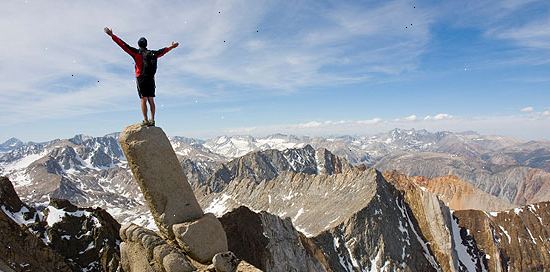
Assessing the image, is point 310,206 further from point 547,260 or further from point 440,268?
point 547,260

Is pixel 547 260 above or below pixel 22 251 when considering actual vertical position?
below

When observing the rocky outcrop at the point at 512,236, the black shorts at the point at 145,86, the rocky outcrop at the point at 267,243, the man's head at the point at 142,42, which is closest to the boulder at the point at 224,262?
the black shorts at the point at 145,86

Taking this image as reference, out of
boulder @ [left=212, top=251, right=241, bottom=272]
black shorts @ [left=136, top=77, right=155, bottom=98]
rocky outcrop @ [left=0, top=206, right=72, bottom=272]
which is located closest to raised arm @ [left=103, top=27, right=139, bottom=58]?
black shorts @ [left=136, top=77, right=155, bottom=98]

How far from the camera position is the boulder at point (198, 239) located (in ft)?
52.4

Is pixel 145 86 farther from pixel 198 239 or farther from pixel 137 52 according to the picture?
pixel 198 239

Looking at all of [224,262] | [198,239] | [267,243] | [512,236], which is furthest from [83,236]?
[512,236]

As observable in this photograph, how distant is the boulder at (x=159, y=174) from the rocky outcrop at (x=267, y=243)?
5485 centimetres

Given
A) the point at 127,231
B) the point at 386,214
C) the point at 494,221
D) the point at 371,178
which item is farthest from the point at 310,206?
the point at 127,231

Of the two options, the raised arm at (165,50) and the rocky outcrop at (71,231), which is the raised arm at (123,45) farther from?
the rocky outcrop at (71,231)

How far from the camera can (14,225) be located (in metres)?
45.8

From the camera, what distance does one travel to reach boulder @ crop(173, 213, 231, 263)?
1598 centimetres

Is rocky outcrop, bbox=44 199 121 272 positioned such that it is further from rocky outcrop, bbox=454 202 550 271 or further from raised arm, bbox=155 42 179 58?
rocky outcrop, bbox=454 202 550 271

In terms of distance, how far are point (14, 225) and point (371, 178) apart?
12117cm

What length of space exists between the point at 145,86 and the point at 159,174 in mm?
3712
